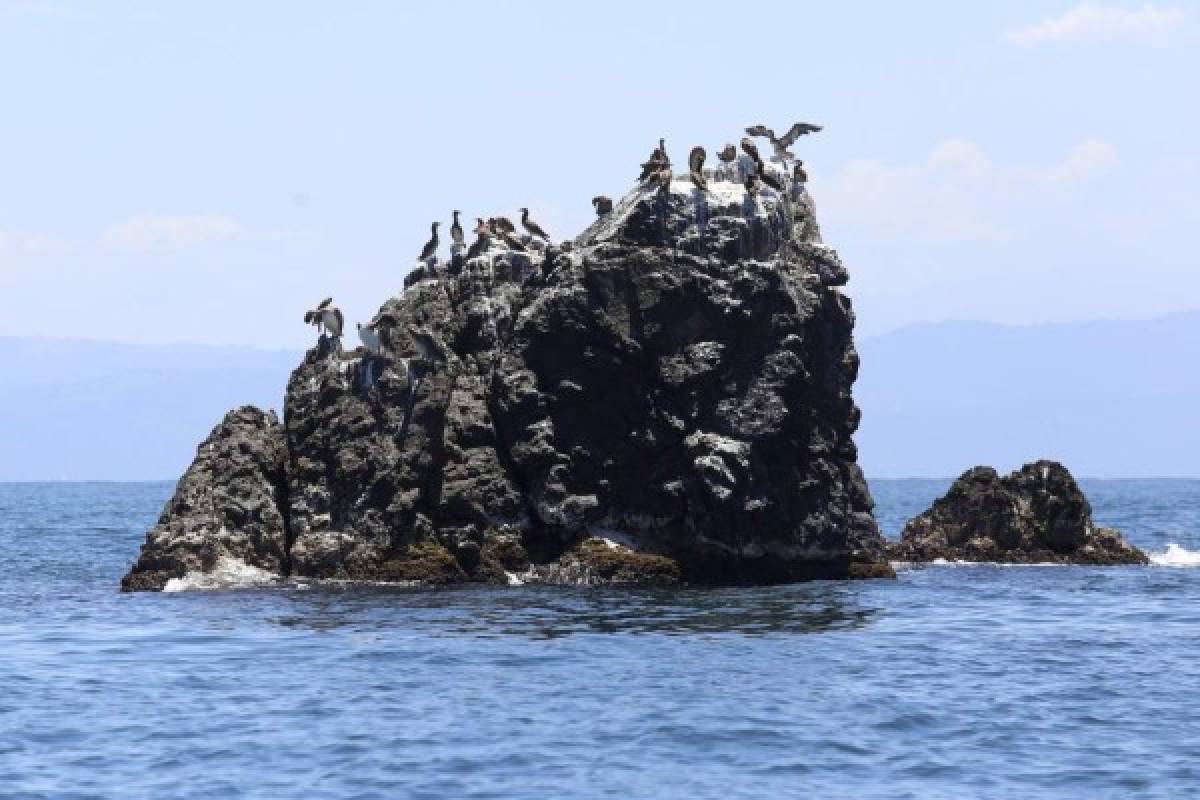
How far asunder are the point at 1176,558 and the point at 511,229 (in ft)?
92.5

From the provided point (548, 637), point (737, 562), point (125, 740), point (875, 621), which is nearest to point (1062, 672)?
point (875, 621)

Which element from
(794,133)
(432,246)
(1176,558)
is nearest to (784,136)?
(794,133)

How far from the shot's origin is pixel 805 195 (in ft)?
172

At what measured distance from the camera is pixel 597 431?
46.8 meters

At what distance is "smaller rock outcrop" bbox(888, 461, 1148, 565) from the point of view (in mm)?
58844

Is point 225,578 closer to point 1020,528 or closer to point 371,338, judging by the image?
point 371,338

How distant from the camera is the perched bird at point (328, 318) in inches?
1902

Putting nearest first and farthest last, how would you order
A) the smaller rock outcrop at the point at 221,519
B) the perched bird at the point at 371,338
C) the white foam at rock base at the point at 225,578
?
the white foam at rock base at the point at 225,578
the smaller rock outcrop at the point at 221,519
the perched bird at the point at 371,338

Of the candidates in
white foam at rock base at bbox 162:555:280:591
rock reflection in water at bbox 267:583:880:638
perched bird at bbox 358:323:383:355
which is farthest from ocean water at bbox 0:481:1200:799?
perched bird at bbox 358:323:383:355

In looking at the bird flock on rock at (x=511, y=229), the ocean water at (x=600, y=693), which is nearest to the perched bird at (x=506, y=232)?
the bird flock on rock at (x=511, y=229)

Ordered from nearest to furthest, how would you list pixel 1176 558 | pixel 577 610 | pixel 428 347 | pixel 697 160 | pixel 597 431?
pixel 577 610
pixel 597 431
pixel 428 347
pixel 697 160
pixel 1176 558

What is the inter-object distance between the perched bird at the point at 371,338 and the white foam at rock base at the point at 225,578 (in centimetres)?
636

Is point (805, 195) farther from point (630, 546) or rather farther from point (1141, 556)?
point (1141, 556)

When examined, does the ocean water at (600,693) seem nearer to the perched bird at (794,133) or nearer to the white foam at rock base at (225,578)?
the white foam at rock base at (225,578)
